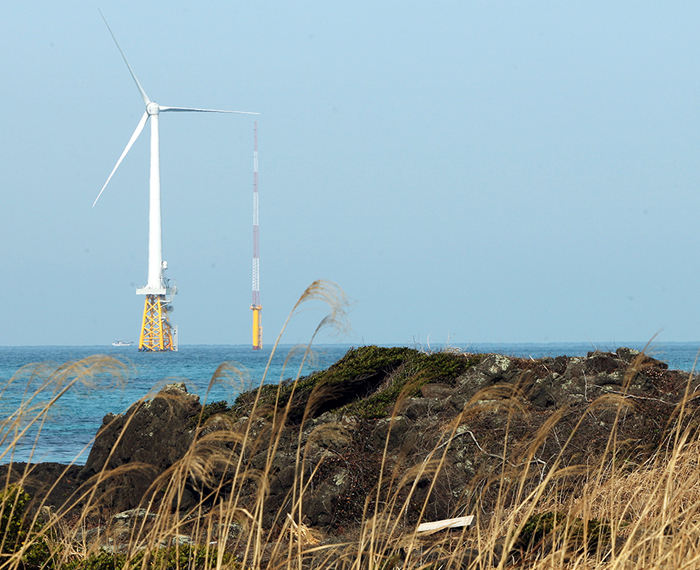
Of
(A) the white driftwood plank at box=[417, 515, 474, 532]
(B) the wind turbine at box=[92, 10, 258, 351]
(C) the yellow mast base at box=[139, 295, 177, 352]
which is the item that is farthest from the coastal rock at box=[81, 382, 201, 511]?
(C) the yellow mast base at box=[139, 295, 177, 352]

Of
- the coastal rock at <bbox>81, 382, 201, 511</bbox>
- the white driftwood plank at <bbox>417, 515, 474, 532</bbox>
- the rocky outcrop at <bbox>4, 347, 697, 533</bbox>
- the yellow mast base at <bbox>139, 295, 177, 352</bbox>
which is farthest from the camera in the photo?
the yellow mast base at <bbox>139, 295, 177, 352</bbox>

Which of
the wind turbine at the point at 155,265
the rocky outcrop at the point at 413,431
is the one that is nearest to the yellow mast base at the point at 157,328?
the wind turbine at the point at 155,265

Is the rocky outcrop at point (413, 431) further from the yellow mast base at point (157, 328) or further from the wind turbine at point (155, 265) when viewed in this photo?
the yellow mast base at point (157, 328)

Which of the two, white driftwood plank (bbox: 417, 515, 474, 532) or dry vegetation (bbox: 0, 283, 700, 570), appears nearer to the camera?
dry vegetation (bbox: 0, 283, 700, 570)

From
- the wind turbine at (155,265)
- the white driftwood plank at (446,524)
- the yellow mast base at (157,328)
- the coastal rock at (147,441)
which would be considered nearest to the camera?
the white driftwood plank at (446,524)

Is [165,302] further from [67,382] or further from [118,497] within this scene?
[67,382]

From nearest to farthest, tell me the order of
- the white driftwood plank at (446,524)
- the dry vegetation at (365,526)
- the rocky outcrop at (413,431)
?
the dry vegetation at (365,526) < the white driftwood plank at (446,524) < the rocky outcrop at (413,431)

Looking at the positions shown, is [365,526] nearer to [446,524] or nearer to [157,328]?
[446,524]

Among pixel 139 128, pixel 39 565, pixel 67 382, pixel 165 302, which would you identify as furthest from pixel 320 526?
pixel 165 302

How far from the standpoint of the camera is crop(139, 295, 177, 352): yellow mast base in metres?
70.1

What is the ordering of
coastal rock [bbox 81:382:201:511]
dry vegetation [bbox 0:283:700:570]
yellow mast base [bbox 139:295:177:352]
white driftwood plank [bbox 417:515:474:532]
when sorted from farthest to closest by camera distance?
yellow mast base [bbox 139:295:177:352], coastal rock [bbox 81:382:201:511], white driftwood plank [bbox 417:515:474:532], dry vegetation [bbox 0:283:700:570]

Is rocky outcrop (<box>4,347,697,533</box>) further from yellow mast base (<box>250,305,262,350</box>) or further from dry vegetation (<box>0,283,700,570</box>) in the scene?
yellow mast base (<box>250,305,262,350</box>)

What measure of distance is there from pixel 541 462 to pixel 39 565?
20.1ft

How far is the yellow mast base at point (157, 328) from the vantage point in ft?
230
